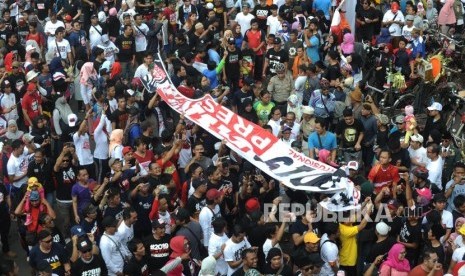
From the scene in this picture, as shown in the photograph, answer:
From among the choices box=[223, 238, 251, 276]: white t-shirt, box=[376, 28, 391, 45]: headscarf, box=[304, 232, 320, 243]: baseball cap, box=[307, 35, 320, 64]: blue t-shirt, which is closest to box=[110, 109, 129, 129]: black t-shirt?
Answer: box=[223, 238, 251, 276]: white t-shirt

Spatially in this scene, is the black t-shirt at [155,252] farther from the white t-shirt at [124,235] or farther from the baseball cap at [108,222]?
the baseball cap at [108,222]

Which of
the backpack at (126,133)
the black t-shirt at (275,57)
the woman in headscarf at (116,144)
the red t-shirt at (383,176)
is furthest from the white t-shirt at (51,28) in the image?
the red t-shirt at (383,176)

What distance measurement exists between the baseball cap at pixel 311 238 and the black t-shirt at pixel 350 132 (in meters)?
3.16

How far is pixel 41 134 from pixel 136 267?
3.70 meters

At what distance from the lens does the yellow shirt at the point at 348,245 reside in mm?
10367

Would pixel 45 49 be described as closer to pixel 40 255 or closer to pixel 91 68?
pixel 91 68

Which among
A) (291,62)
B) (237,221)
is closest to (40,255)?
(237,221)

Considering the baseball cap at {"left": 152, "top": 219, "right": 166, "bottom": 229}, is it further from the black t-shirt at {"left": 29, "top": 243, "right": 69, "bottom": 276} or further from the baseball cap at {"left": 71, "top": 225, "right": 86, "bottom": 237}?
the black t-shirt at {"left": 29, "top": 243, "right": 69, "bottom": 276}

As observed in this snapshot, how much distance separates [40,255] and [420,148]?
5.30 m

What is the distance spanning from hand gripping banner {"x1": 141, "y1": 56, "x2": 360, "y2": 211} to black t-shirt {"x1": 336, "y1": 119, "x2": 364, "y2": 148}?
1124 millimetres

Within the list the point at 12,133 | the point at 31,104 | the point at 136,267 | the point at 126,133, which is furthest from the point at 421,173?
the point at 31,104

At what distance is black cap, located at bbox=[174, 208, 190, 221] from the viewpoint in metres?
10.3

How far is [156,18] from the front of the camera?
701 inches

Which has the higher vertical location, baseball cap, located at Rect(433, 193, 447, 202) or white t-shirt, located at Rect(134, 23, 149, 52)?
baseball cap, located at Rect(433, 193, 447, 202)
